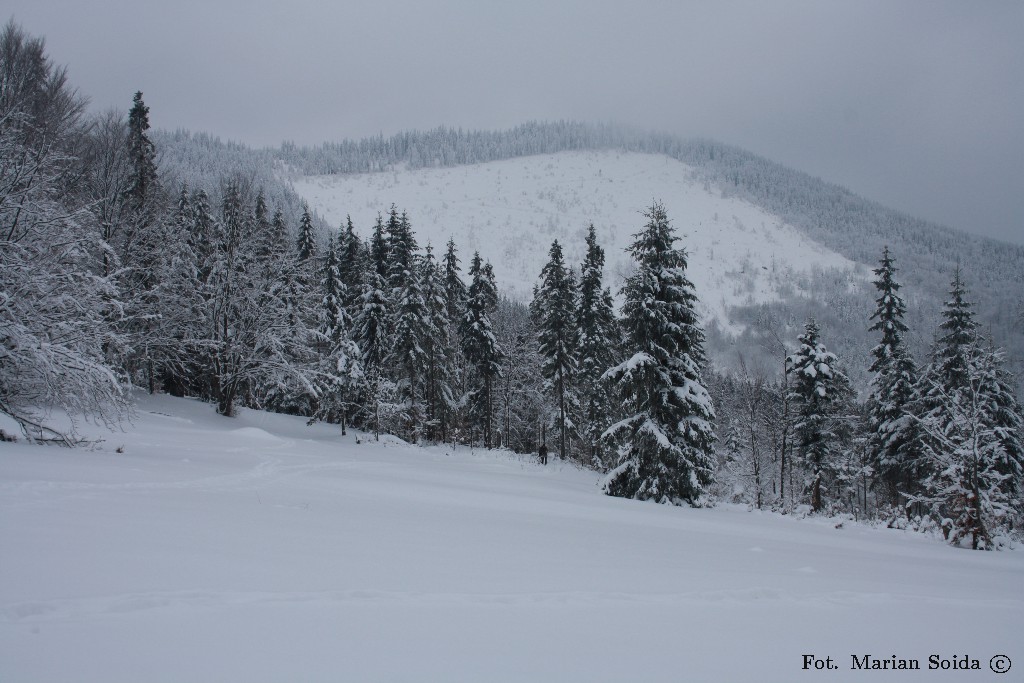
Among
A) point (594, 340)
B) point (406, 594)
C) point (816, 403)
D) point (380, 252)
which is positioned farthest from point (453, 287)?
point (406, 594)

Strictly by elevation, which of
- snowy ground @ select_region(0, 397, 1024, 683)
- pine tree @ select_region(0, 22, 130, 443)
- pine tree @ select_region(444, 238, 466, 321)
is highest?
pine tree @ select_region(444, 238, 466, 321)

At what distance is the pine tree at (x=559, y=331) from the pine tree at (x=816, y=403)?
13.2 metres

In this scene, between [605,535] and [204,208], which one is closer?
[605,535]

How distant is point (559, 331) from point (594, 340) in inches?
97.6

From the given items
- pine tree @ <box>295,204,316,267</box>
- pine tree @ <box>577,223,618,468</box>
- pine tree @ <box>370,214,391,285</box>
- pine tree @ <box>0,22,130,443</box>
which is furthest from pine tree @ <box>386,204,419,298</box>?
pine tree @ <box>0,22,130,443</box>

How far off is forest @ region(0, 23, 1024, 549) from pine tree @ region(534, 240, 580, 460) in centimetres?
17

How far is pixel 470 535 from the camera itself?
691cm

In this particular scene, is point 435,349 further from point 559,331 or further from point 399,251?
point 559,331

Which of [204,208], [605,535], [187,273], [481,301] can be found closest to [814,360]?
[481,301]

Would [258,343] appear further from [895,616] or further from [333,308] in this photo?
[895,616]

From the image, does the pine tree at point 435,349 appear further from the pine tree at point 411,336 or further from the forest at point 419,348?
the pine tree at point 411,336

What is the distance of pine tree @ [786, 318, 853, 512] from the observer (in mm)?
28719

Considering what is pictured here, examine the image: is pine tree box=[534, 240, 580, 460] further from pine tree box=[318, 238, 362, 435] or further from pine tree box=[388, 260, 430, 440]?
pine tree box=[318, 238, 362, 435]

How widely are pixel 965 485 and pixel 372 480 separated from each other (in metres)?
16.4
